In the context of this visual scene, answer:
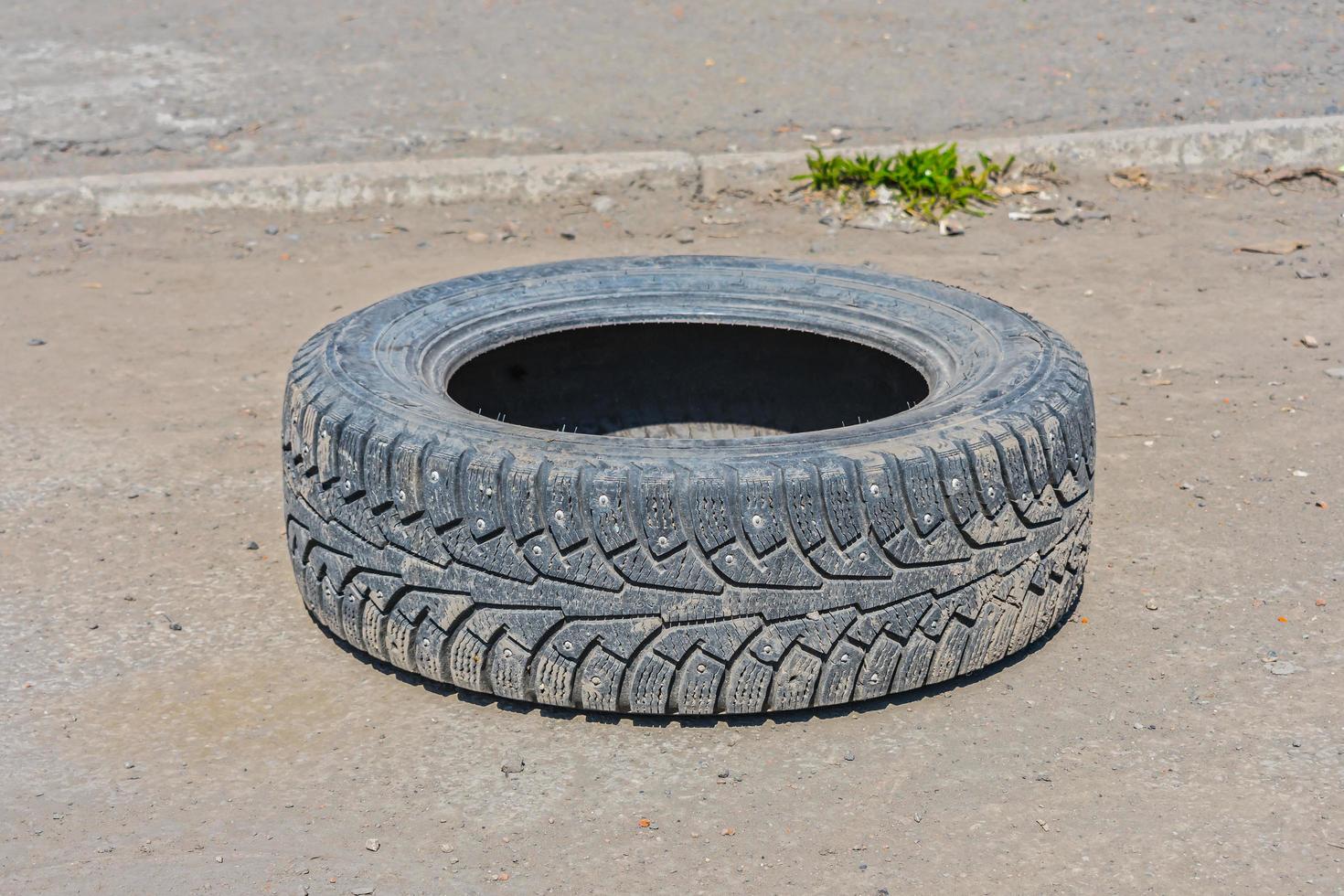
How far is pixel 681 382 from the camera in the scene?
423cm

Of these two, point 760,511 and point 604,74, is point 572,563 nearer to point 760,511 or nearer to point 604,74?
point 760,511

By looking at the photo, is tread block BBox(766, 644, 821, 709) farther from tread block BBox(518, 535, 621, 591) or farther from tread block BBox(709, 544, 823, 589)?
tread block BBox(518, 535, 621, 591)

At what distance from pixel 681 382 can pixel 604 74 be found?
4.34 m

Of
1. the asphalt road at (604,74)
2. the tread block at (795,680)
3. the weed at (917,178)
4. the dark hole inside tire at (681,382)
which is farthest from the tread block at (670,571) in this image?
the asphalt road at (604,74)

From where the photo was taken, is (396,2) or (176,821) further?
(396,2)

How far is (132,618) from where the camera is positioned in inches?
140

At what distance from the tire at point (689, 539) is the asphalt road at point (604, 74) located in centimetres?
439

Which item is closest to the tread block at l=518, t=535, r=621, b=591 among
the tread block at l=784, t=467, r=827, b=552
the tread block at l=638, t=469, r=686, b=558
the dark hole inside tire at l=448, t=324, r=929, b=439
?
the tread block at l=638, t=469, r=686, b=558

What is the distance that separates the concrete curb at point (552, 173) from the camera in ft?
23.1

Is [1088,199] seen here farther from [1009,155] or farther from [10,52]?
[10,52]

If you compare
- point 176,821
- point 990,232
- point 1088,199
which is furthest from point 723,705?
point 1088,199

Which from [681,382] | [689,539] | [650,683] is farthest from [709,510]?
[681,382]

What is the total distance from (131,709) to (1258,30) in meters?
7.91

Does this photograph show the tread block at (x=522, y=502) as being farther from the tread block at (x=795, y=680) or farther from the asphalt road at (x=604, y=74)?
the asphalt road at (x=604, y=74)
